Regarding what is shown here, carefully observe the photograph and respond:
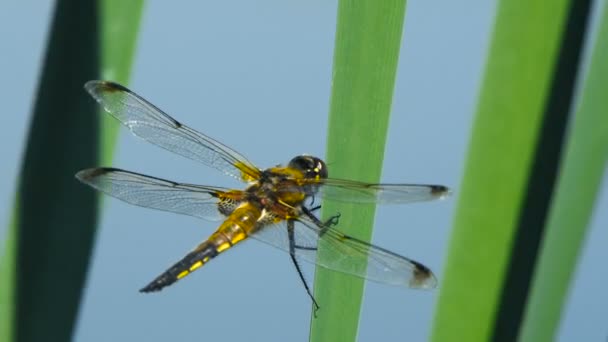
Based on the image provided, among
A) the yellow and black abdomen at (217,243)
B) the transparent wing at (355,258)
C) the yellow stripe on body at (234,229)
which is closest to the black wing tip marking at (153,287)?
the yellow and black abdomen at (217,243)

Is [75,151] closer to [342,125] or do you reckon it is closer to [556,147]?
[342,125]

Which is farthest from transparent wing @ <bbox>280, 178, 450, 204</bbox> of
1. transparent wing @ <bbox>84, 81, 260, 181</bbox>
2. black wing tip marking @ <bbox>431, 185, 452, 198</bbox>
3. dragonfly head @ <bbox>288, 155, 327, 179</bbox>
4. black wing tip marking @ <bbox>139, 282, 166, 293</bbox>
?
black wing tip marking @ <bbox>139, 282, 166, 293</bbox>

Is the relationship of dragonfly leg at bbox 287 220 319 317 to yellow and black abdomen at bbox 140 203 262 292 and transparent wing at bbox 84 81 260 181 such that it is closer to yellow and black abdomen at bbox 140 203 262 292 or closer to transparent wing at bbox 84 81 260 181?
yellow and black abdomen at bbox 140 203 262 292

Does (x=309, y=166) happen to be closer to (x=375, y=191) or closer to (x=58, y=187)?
(x=375, y=191)

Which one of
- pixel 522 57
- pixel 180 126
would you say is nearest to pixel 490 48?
pixel 522 57

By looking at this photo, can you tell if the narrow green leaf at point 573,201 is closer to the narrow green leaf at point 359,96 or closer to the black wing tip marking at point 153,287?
the narrow green leaf at point 359,96

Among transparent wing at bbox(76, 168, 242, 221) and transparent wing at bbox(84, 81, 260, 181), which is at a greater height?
transparent wing at bbox(84, 81, 260, 181)

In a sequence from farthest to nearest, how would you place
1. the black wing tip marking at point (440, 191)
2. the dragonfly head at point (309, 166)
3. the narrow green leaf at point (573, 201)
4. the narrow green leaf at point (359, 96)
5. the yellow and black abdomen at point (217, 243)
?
1. the dragonfly head at point (309, 166)
2. the yellow and black abdomen at point (217, 243)
3. the black wing tip marking at point (440, 191)
4. the narrow green leaf at point (359, 96)
5. the narrow green leaf at point (573, 201)
